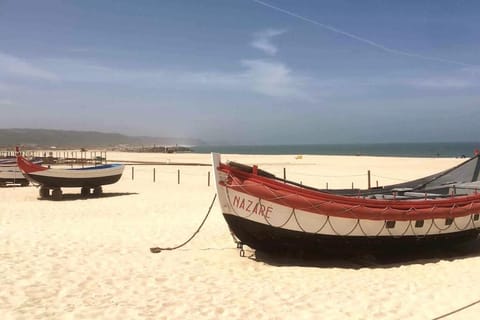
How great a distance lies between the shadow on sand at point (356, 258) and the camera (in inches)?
327

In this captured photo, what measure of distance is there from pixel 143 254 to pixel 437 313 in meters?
5.40

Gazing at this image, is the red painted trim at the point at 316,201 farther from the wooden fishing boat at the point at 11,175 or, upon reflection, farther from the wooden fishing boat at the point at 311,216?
the wooden fishing boat at the point at 11,175

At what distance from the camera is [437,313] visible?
570cm

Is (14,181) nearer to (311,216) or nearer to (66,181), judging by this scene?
(66,181)

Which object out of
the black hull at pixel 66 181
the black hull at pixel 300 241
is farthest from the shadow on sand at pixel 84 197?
the black hull at pixel 300 241

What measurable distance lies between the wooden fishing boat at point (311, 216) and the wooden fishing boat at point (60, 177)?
1124 centimetres

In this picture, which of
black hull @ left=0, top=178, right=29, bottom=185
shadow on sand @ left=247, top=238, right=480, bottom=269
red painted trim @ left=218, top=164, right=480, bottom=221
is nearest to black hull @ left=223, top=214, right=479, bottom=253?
shadow on sand @ left=247, top=238, right=480, bottom=269

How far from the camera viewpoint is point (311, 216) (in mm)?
7883

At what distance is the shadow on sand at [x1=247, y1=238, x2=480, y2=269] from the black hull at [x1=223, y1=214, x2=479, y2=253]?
0.59ft

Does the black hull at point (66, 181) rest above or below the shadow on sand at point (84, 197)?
above

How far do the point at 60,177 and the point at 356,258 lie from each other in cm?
1293

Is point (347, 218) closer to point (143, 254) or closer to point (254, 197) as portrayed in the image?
point (254, 197)

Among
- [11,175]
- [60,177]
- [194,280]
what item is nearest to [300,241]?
[194,280]

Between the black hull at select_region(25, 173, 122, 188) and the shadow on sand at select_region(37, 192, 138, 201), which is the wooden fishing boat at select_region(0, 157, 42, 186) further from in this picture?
the black hull at select_region(25, 173, 122, 188)
